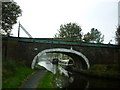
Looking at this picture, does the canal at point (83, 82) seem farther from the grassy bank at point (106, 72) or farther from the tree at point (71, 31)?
the tree at point (71, 31)

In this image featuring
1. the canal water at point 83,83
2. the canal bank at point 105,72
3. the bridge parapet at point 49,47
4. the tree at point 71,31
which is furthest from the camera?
the tree at point 71,31

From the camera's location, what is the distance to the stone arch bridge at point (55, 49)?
2539 centimetres

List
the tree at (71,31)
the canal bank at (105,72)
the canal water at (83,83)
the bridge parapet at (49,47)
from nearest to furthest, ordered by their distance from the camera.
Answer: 1. the canal water at (83,83)
2. the canal bank at (105,72)
3. the bridge parapet at (49,47)
4. the tree at (71,31)

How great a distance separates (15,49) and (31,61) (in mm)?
3119

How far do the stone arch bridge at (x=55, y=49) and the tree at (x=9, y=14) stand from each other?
2584mm

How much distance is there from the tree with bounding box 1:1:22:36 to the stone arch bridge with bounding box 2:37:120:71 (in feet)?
8.48

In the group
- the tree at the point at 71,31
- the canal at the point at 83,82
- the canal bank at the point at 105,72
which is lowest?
the canal at the point at 83,82

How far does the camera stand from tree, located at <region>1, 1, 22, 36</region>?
86.1 feet

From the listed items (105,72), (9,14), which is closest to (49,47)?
(9,14)

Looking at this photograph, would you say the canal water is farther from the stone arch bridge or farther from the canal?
the stone arch bridge

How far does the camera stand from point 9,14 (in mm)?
26578

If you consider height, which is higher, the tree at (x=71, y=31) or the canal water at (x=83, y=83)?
the tree at (x=71, y=31)

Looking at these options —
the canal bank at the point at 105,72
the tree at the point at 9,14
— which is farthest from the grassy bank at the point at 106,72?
the tree at the point at 9,14

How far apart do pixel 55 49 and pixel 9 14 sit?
8766 millimetres
